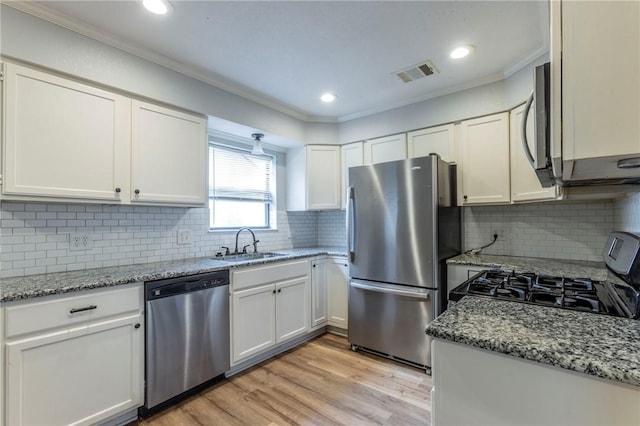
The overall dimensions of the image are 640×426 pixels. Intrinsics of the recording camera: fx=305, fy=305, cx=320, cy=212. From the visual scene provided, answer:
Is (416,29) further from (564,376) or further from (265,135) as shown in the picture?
(564,376)

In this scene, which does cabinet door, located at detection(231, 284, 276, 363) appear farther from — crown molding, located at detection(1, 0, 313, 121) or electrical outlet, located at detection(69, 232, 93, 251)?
crown molding, located at detection(1, 0, 313, 121)

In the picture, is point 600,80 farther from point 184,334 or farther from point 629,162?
point 184,334

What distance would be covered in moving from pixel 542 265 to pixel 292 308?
6.92ft

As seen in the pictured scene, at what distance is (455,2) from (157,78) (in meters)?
2.06

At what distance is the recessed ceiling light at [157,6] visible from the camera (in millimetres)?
1697

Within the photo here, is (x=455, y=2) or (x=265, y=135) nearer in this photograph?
(x=455, y=2)

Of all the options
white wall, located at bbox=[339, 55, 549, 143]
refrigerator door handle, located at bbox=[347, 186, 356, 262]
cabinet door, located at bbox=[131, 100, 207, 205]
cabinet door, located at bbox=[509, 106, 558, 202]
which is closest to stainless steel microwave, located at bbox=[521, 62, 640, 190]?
cabinet door, located at bbox=[509, 106, 558, 202]

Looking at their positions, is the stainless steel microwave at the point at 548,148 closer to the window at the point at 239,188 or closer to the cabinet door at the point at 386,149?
the cabinet door at the point at 386,149

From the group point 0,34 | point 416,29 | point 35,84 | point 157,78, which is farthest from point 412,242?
point 0,34

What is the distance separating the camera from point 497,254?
290cm

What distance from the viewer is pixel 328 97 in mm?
3043

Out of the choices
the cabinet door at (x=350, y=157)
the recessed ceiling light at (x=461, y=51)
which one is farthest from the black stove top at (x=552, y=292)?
the cabinet door at (x=350, y=157)

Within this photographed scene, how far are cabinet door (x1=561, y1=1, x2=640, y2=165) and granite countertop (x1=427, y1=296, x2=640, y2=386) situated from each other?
465 millimetres

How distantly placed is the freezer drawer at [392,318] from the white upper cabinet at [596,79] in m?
2.03
